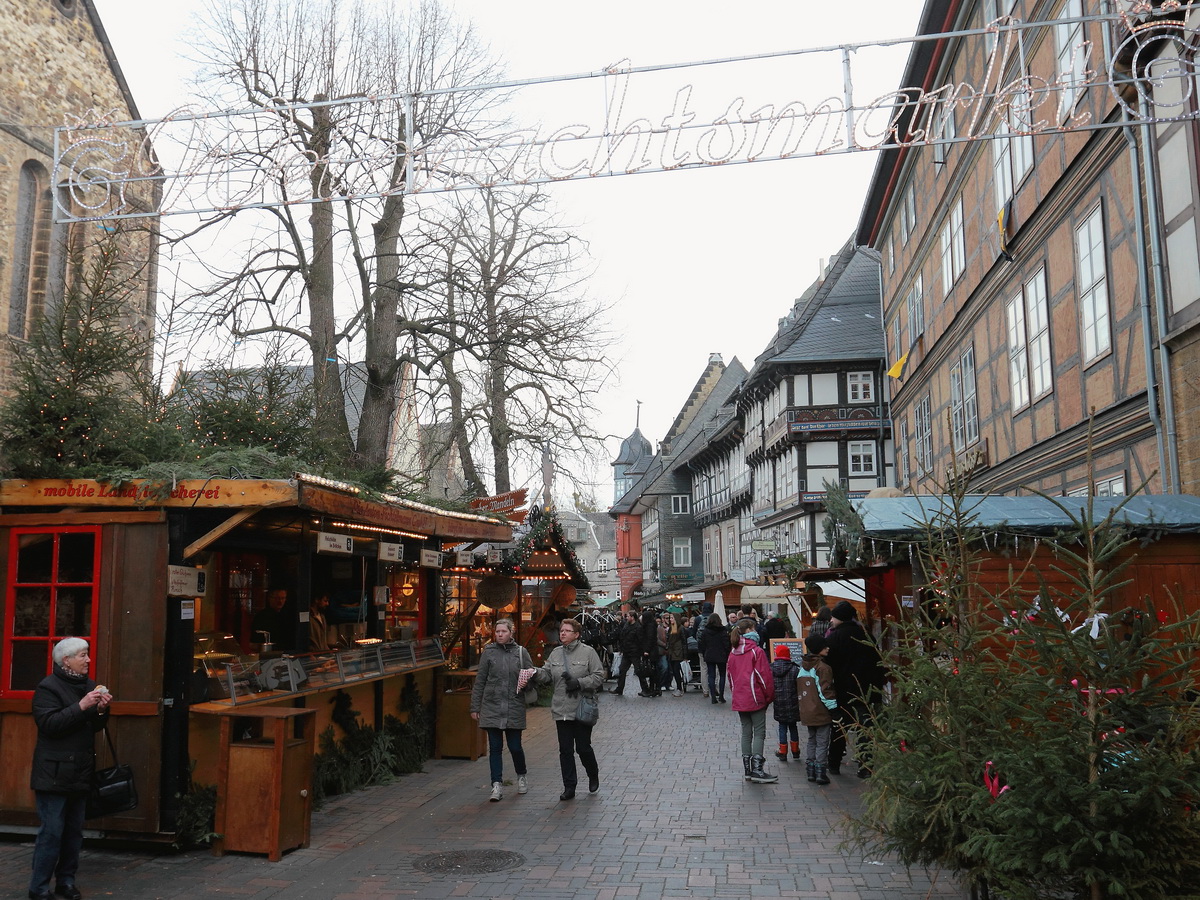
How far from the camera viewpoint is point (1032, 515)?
9625 mm

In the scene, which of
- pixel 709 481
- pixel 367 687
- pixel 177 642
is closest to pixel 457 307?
pixel 367 687

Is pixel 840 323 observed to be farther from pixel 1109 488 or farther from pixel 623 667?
pixel 1109 488

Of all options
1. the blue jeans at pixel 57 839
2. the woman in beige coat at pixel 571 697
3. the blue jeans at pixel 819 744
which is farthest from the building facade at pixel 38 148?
the blue jeans at pixel 819 744

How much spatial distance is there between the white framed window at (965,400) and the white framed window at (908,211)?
5381mm

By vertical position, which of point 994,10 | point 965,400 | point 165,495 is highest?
point 994,10

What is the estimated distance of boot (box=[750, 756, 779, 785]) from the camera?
1084 cm

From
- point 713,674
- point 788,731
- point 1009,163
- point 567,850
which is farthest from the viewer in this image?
point 713,674

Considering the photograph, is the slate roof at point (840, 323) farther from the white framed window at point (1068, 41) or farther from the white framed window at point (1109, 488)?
the white framed window at point (1109, 488)

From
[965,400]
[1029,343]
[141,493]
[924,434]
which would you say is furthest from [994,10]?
[141,493]

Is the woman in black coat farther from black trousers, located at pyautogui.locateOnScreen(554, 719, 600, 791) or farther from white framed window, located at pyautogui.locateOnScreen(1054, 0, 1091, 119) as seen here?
white framed window, located at pyautogui.locateOnScreen(1054, 0, 1091, 119)

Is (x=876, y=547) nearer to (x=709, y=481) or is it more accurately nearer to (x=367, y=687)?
(x=367, y=687)

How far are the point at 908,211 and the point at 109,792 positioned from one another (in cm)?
2438

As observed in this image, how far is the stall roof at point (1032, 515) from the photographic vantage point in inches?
359

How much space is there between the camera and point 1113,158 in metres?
13.2
